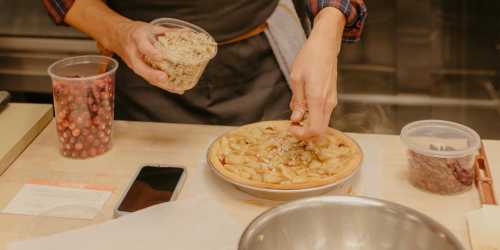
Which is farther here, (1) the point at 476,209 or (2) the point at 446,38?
(2) the point at 446,38

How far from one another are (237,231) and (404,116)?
1.61 metres

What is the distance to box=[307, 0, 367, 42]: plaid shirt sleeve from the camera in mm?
1477

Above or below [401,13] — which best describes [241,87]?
above

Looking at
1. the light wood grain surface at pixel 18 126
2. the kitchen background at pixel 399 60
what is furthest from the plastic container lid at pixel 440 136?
the kitchen background at pixel 399 60

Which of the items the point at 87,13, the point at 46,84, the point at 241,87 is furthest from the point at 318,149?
the point at 46,84

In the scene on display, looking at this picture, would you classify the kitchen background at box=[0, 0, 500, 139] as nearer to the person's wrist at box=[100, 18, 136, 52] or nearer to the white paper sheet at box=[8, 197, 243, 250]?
the person's wrist at box=[100, 18, 136, 52]

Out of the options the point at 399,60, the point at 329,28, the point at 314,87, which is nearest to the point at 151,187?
the point at 314,87

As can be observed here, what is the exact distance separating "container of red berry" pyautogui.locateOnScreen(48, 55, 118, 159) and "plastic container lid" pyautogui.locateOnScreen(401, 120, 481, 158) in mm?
627

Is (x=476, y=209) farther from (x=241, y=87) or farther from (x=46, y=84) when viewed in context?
(x=46, y=84)

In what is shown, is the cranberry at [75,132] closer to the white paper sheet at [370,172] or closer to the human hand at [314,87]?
the human hand at [314,87]

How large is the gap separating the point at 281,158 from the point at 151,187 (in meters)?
0.26

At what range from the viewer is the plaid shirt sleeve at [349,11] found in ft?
4.84

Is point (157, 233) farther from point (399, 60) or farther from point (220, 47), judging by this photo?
point (399, 60)

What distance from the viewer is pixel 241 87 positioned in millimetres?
1755
